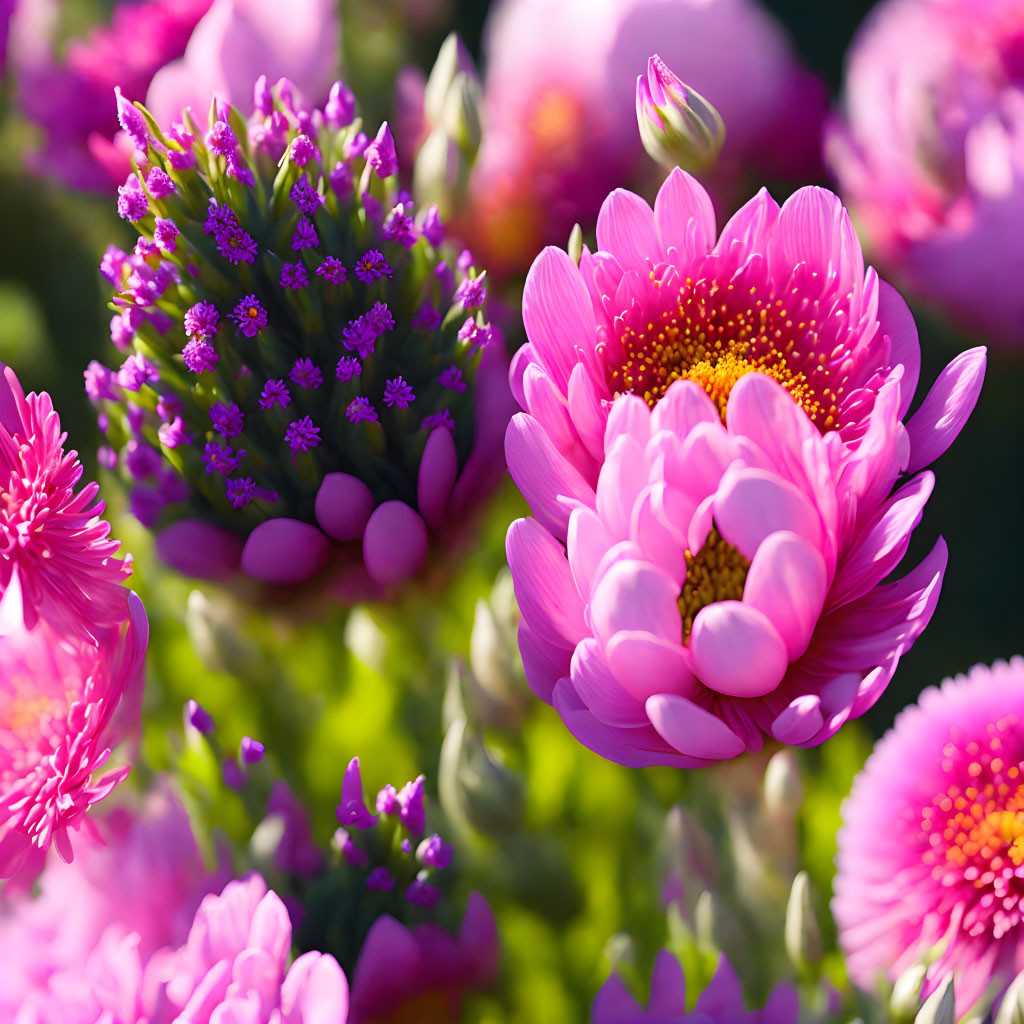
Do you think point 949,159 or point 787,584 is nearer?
point 787,584

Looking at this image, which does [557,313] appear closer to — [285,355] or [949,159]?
[285,355]

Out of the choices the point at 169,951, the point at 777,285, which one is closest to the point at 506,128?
the point at 777,285

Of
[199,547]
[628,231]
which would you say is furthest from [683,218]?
[199,547]

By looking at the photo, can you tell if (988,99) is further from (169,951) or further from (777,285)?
(169,951)

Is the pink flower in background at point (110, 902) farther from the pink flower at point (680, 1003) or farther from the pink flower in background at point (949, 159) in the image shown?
the pink flower in background at point (949, 159)

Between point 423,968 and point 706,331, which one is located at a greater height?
point 706,331

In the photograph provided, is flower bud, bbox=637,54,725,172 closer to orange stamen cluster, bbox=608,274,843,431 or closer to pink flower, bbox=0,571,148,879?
orange stamen cluster, bbox=608,274,843,431
